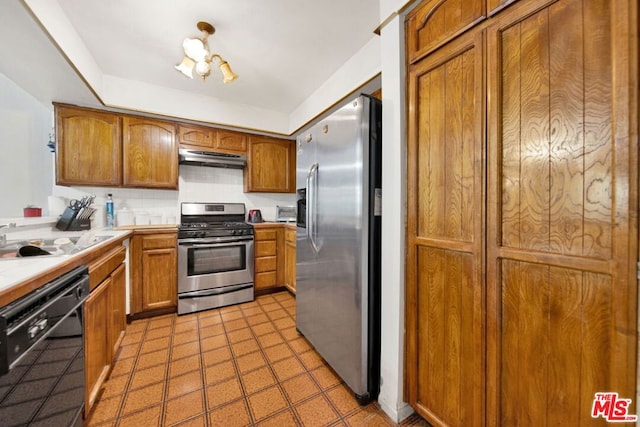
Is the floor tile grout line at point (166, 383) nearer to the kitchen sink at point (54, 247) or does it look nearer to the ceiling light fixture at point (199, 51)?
the kitchen sink at point (54, 247)

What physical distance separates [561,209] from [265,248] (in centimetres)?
271

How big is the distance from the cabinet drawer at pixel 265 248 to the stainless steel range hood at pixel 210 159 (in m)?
1.08

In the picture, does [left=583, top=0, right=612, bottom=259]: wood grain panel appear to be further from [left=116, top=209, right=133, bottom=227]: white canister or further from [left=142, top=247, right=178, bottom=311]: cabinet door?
[left=116, top=209, right=133, bottom=227]: white canister

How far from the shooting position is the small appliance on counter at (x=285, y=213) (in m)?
3.50

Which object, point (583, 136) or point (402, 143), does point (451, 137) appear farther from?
point (583, 136)

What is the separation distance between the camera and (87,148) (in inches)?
94.2

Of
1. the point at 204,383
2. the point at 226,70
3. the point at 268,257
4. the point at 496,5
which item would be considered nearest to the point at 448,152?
the point at 496,5

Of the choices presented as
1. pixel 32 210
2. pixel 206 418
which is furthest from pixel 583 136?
pixel 32 210

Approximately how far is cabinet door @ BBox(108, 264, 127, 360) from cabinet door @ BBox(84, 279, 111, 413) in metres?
0.07

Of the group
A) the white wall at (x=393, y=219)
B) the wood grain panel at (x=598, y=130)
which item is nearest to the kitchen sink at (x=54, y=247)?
the white wall at (x=393, y=219)

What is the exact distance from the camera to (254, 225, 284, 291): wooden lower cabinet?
2.97 meters

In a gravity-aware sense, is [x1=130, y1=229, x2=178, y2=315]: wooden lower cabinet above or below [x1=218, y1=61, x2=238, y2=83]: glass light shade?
below

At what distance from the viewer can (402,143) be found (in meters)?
1.27

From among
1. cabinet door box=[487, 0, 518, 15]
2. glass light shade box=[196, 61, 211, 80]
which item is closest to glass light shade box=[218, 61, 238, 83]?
glass light shade box=[196, 61, 211, 80]
